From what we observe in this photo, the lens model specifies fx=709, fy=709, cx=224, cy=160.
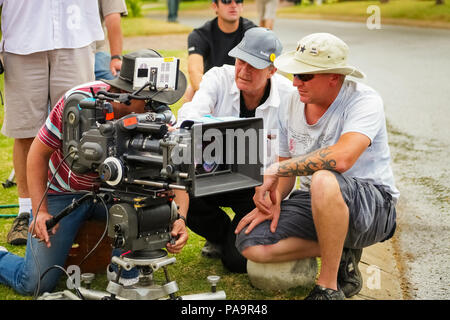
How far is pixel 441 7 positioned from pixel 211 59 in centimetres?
1680

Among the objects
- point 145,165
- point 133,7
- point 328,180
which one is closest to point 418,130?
point 328,180

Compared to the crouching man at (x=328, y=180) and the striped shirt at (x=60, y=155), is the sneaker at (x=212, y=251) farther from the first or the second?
the striped shirt at (x=60, y=155)

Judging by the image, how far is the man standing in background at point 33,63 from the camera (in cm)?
482

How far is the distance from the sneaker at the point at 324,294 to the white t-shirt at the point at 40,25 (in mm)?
2436

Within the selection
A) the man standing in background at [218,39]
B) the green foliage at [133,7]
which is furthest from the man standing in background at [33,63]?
the green foliage at [133,7]

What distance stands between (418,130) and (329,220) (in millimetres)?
5342

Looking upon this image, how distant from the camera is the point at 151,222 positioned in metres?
3.31

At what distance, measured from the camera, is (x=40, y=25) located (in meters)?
4.83

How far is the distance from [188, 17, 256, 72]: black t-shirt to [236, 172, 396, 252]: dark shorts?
2.39 meters

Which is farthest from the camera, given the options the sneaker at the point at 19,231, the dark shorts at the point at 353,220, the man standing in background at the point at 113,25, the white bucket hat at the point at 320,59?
the man standing in background at the point at 113,25

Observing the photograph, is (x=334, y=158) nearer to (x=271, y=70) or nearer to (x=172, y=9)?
(x=271, y=70)

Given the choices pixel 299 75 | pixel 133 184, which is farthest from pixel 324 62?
pixel 133 184

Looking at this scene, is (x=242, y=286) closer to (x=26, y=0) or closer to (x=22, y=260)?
(x=22, y=260)

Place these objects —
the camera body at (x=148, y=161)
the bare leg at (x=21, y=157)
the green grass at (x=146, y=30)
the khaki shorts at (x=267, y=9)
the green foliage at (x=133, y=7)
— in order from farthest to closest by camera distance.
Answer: the green foliage at (x=133, y=7), the green grass at (x=146, y=30), the khaki shorts at (x=267, y=9), the bare leg at (x=21, y=157), the camera body at (x=148, y=161)
